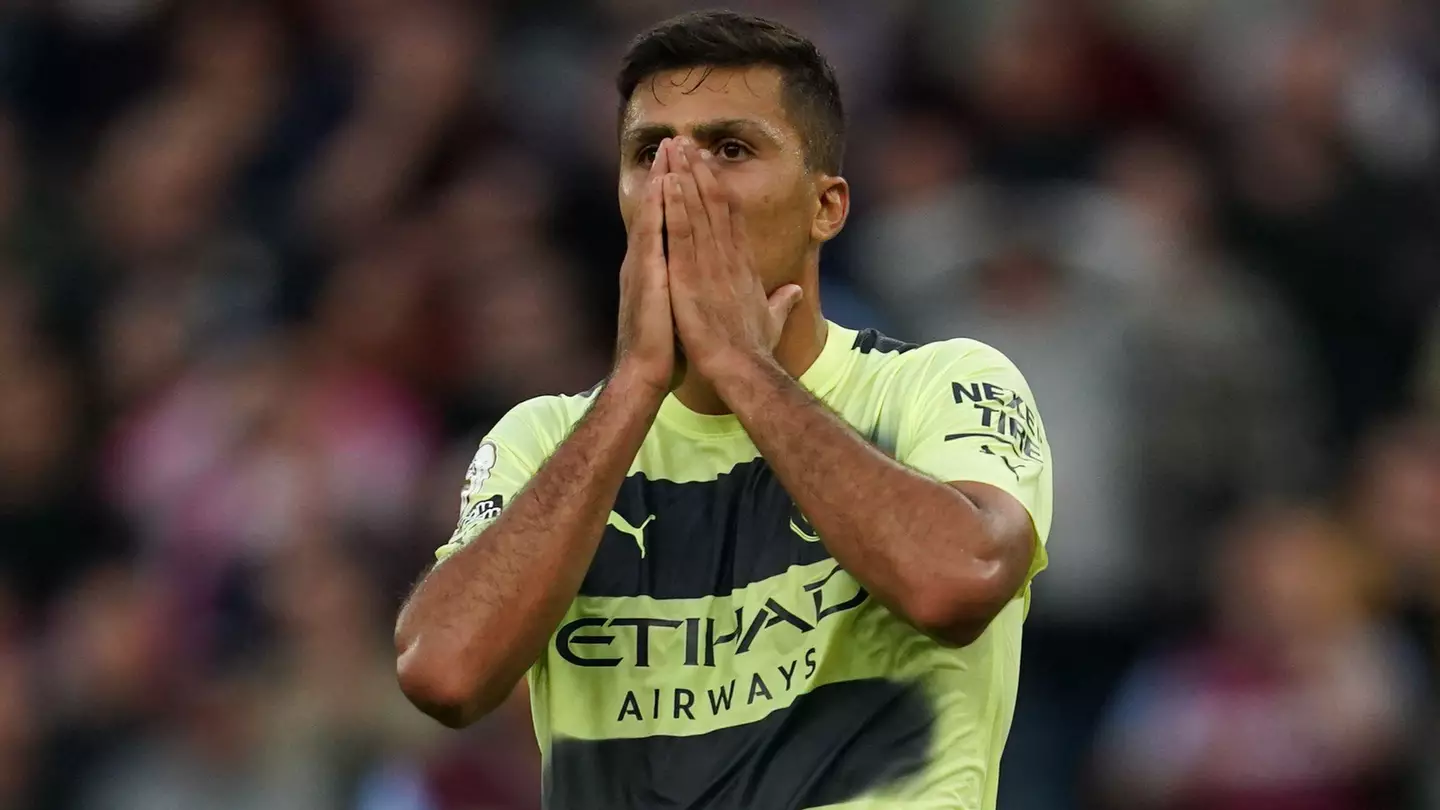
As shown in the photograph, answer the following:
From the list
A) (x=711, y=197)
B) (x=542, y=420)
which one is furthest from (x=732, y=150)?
(x=542, y=420)

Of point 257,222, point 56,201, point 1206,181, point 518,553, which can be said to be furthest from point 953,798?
point 56,201

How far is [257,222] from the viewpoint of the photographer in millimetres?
A: 10477

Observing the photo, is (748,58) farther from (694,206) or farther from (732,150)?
(694,206)

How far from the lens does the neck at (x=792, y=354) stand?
182 inches

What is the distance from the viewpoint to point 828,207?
4.77 m

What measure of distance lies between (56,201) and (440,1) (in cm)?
213

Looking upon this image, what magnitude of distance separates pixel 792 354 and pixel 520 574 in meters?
0.86

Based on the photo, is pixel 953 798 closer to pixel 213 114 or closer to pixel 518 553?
pixel 518 553

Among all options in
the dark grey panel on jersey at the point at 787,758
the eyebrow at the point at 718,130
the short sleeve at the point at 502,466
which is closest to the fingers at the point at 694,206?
the eyebrow at the point at 718,130

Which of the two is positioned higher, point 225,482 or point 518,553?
point 225,482

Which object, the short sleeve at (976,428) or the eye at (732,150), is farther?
the eye at (732,150)

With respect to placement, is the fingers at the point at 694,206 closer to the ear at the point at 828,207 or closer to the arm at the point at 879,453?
the arm at the point at 879,453

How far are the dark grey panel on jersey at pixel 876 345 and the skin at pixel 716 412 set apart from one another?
0.09 meters

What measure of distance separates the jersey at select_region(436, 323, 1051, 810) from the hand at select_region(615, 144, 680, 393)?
1.04 feet
